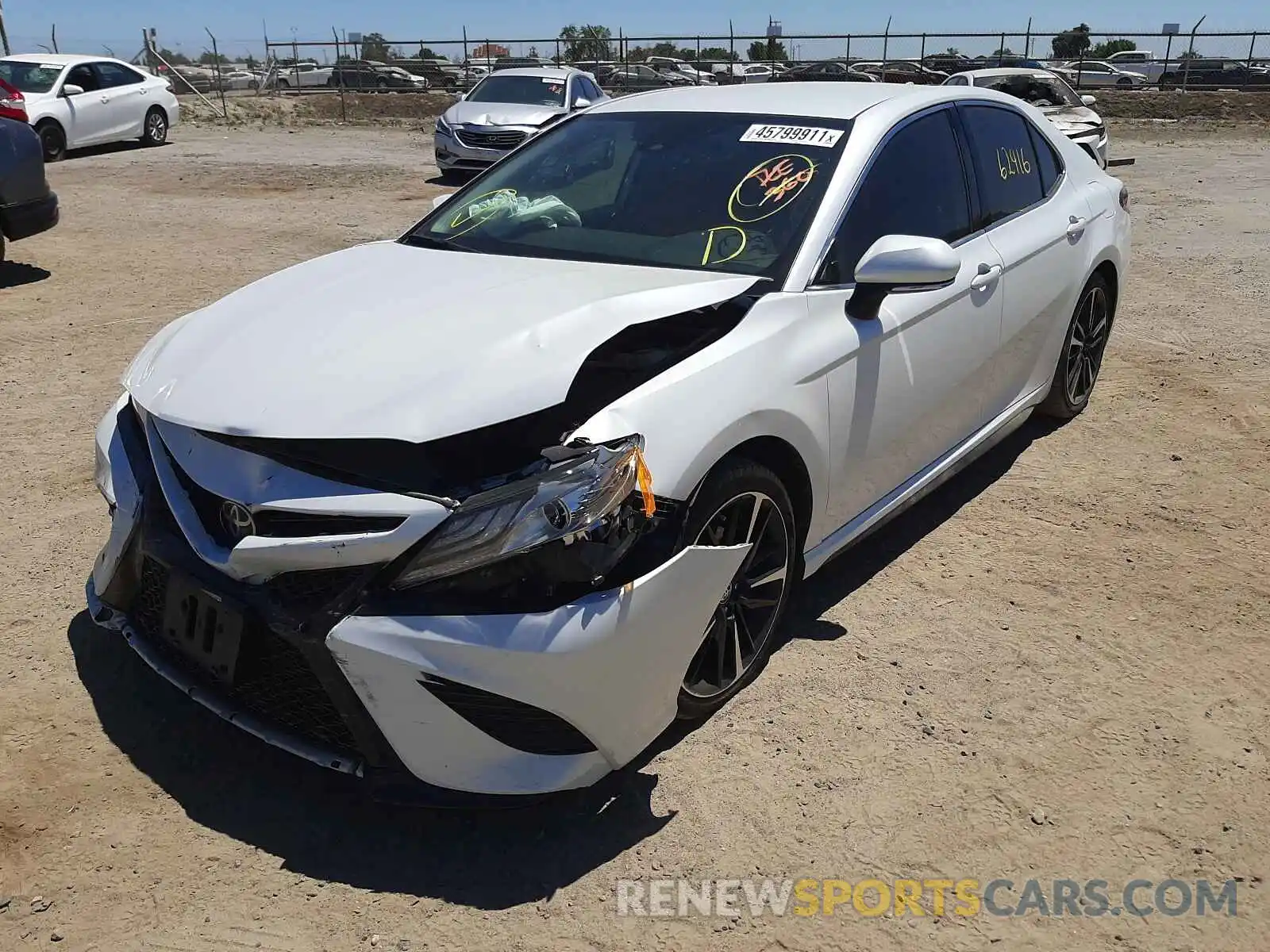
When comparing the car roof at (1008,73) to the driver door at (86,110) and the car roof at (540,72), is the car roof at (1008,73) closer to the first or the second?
the car roof at (540,72)

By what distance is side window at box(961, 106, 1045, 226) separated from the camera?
4.32 metres

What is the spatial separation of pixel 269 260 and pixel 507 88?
7916 millimetres

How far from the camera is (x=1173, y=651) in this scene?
356 centimetres

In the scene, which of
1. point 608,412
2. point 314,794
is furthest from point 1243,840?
point 314,794

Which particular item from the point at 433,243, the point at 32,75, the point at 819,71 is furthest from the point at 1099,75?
the point at 433,243

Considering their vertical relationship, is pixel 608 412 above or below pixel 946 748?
above

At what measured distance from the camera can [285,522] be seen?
2.49 m

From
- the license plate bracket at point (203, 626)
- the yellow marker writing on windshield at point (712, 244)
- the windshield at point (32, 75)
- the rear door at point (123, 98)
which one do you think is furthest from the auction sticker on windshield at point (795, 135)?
the rear door at point (123, 98)

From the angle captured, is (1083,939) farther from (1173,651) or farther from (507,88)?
(507,88)

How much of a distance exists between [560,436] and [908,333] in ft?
4.90

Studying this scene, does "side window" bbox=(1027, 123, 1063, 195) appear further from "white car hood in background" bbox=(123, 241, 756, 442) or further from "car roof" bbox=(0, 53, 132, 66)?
"car roof" bbox=(0, 53, 132, 66)

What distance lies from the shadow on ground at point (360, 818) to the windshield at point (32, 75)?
15.9m

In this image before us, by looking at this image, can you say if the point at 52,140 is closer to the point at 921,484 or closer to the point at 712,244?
the point at 712,244

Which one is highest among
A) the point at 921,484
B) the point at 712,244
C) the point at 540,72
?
the point at 540,72
